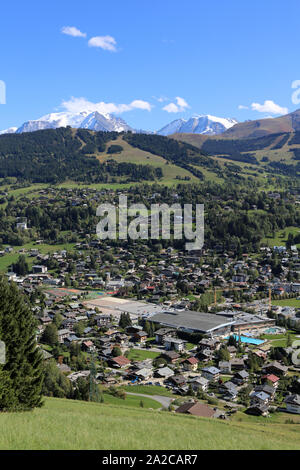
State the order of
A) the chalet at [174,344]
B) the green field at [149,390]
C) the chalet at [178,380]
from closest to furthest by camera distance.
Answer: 1. the green field at [149,390]
2. the chalet at [178,380]
3. the chalet at [174,344]

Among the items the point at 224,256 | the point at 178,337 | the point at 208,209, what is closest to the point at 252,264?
the point at 224,256

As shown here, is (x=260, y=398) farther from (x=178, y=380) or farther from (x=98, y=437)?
(x=98, y=437)

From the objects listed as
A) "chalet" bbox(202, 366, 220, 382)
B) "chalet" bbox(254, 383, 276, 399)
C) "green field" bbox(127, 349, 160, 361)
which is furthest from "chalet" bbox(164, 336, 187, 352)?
"chalet" bbox(254, 383, 276, 399)

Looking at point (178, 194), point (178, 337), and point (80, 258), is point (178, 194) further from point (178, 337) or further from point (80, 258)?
point (178, 337)

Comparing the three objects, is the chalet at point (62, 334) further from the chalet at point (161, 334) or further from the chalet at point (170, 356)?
the chalet at point (170, 356)

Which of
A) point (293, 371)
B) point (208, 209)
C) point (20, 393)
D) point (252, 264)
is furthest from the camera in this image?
point (208, 209)

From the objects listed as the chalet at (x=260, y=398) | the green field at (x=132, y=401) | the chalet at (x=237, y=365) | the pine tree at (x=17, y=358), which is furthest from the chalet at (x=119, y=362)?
the pine tree at (x=17, y=358)
